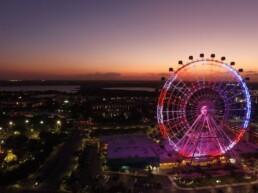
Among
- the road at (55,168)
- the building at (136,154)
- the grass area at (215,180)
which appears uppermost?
the building at (136,154)

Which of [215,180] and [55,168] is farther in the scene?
[55,168]

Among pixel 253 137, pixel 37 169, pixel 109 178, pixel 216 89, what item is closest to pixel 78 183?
pixel 109 178

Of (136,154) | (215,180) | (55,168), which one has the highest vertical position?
(136,154)

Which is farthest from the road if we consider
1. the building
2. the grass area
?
the grass area

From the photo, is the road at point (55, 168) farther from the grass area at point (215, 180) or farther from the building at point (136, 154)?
the grass area at point (215, 180)

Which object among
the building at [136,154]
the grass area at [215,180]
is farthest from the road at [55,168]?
the grass area at [215,180]

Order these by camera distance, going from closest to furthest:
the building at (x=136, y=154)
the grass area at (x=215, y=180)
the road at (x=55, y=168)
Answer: the grass area at (x=215, y=180) < the road at (x=55, y=168) < the building at (x=136, y=154)

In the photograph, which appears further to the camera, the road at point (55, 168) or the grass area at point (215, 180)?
the road at point (55, 168)

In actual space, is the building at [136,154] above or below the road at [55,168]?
above

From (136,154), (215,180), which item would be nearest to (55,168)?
(136,154)

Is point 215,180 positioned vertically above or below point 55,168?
above

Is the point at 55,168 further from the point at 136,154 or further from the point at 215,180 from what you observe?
the point at 215,180
